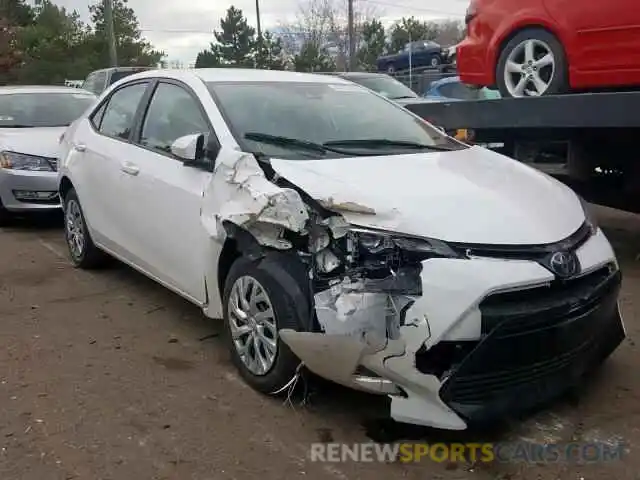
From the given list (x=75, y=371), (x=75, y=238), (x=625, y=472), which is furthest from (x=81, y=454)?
(x=75, y=238)

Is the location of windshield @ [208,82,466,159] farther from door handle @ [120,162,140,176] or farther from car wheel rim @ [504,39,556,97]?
car wheel rim @ [504,39,556,97]

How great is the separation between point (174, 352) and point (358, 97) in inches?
78.4

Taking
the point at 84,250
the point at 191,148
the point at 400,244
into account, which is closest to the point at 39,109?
the point at 84,250

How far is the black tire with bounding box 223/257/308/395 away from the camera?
11.4ft

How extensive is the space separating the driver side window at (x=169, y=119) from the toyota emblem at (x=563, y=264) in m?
2.02

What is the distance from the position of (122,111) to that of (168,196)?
4.58ft

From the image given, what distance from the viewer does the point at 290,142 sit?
4.17 m

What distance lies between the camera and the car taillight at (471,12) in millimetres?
6641

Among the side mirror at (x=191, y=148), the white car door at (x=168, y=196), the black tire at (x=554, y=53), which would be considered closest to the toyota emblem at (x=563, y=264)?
the white car door at (x=168, y=196)

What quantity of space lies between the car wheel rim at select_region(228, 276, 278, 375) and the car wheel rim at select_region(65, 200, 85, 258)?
8.59 feet

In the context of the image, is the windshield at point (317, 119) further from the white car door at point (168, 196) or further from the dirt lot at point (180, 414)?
the dirt lot at point (180, 414)

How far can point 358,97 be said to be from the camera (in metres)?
4.96

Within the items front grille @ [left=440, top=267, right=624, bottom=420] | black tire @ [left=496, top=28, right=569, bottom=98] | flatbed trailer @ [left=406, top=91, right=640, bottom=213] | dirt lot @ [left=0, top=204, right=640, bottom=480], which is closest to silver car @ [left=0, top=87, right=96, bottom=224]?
dirt lot @ [left=0, top=204, right=640, bottom=480]

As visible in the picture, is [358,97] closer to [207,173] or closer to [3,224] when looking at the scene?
[207,173]
